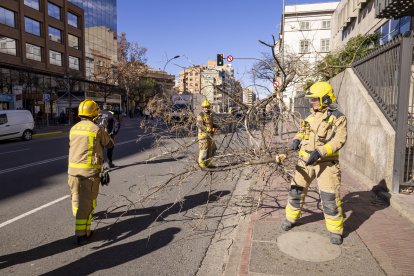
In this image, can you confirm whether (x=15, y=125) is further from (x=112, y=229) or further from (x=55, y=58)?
(x=55, y=58)

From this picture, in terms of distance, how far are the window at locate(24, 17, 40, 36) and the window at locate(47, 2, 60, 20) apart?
271 centimetres

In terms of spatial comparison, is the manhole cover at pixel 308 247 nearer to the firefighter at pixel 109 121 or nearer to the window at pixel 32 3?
the firefighter at pixel 109 121

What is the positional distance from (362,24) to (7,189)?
22377 millimetres

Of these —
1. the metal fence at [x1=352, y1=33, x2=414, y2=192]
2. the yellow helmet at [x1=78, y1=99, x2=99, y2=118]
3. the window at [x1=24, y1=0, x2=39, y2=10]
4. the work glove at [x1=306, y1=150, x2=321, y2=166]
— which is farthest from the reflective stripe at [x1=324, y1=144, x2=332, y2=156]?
the window at [x1=24, y1=0, x2=39, y2=10]

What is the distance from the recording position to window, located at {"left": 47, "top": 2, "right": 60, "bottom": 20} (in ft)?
135

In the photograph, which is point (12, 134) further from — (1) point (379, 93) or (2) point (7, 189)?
(1) point (379, 93)

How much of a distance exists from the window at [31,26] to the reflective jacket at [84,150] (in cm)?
3978

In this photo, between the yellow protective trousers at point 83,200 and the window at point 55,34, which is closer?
the yellow protective trousers at point 83,200

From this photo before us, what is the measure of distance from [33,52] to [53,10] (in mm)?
7413

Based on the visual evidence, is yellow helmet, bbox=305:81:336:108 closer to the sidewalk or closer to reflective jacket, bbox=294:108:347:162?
reflective jacket, bbox=294:108:347:162

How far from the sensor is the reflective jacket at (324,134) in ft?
12.2

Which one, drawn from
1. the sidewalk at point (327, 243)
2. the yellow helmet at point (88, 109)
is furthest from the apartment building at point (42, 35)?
the sidewalk at point (327, 243)

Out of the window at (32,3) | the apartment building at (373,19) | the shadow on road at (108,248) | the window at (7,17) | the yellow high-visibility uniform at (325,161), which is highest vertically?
the window at (32,3)

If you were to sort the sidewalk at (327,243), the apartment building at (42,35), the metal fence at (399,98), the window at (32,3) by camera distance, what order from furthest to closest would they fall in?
the window at (32,3) → the apartment building at (42,35) → the metal fence at (399,98) → the sidewalk at (327,243)
